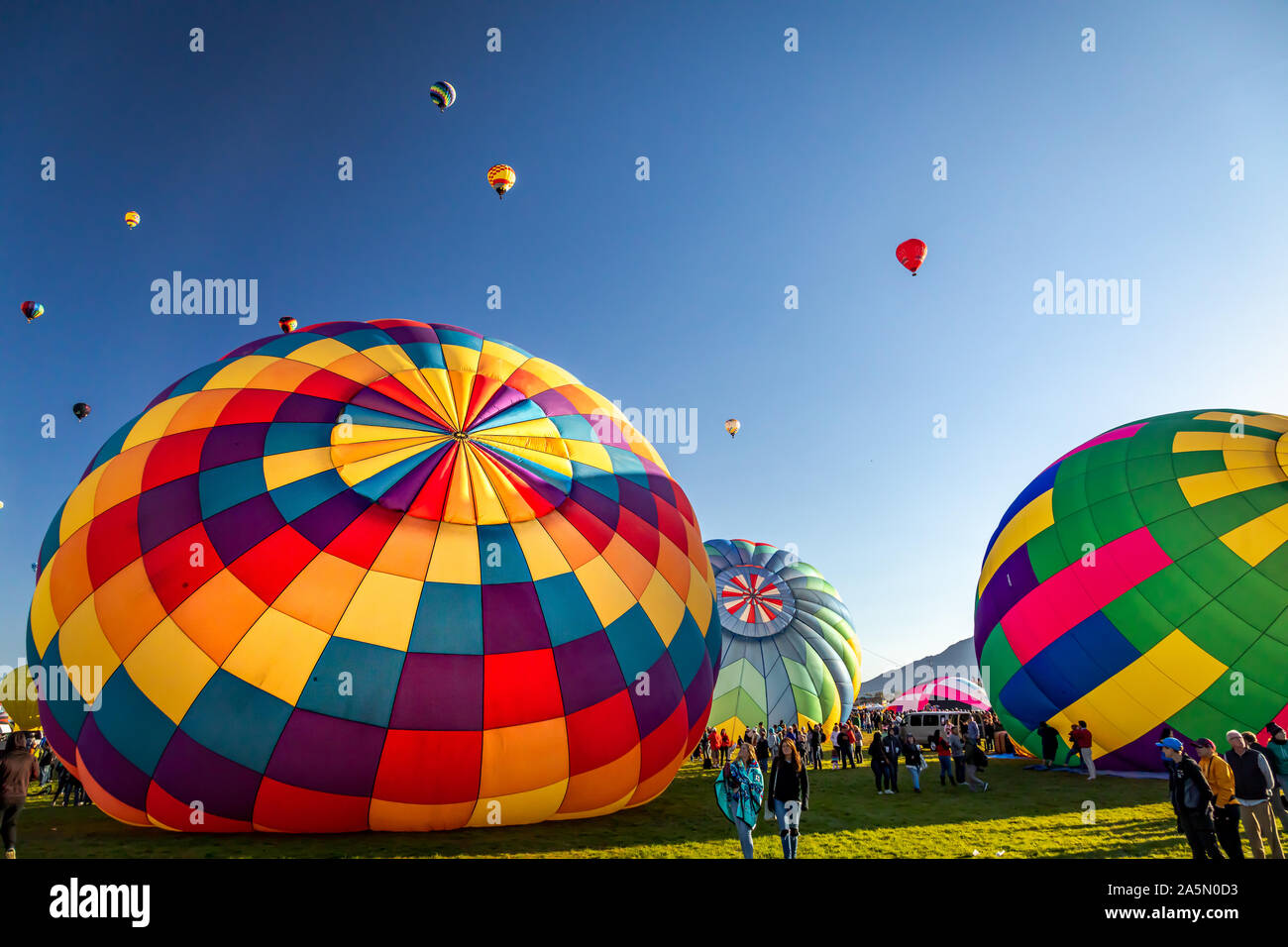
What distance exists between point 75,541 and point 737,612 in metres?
18.7

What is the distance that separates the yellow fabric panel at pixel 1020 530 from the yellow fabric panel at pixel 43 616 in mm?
17680

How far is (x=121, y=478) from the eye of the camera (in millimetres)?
10008

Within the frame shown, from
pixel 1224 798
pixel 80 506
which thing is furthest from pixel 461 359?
pixel 1224 798

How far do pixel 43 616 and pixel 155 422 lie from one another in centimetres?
301

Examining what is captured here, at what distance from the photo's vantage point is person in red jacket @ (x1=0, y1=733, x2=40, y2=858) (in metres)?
7.32

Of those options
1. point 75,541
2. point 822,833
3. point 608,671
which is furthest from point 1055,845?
point 75,541

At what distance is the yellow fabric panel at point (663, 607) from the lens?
10727 mm

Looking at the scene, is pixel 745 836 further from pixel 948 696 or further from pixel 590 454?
pixel 948 696

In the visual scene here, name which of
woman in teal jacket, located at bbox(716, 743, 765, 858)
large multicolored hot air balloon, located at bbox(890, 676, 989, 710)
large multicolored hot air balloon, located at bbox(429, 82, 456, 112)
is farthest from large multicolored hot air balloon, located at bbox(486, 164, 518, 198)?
large multicolored hot air balloon, located at bbox(890, 676, 989, 710)

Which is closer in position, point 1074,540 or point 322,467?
point 322,467

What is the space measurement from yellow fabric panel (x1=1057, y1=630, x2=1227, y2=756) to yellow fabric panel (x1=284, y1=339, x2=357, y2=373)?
14.9m

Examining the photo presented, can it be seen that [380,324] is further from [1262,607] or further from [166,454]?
[1262,607]

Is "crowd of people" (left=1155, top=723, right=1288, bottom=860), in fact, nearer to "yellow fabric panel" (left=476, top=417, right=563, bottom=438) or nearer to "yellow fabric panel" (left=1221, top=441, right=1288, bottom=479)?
"yellow fabric panel" (left=1221, top=441, right=1288, bottom=479)
